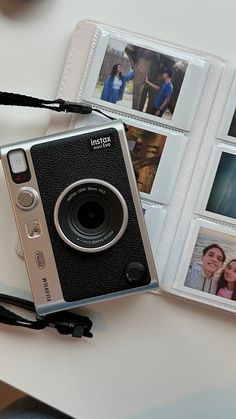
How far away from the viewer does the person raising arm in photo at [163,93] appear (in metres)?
0.74

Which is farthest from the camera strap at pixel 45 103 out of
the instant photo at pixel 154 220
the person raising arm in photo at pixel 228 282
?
the person raising arm in photo at pixel 228 282

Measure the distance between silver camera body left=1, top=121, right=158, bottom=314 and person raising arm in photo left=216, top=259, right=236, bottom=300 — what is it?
0.29 ft

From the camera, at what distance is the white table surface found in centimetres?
74

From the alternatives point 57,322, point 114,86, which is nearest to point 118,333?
point 57,322

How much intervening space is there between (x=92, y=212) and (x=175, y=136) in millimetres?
134

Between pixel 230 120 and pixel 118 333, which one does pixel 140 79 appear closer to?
pixel 230 120

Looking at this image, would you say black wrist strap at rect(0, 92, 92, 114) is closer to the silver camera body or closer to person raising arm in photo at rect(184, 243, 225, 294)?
the silver camera body

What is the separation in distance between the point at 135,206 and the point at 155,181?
64 mm

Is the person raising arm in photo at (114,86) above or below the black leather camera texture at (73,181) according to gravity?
above

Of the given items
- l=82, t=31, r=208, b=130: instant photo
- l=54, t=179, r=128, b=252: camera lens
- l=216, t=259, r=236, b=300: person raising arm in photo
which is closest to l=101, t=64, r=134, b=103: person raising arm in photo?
l=82, t=31, r=208, b=130: instant photo

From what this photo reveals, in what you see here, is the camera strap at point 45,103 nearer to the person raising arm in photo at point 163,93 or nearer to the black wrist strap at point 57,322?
the person raising arm in photo at point 163,93

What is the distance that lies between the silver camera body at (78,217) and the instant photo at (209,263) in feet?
0.21

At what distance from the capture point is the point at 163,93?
0.74 metres

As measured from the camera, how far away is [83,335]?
735 millimetres
